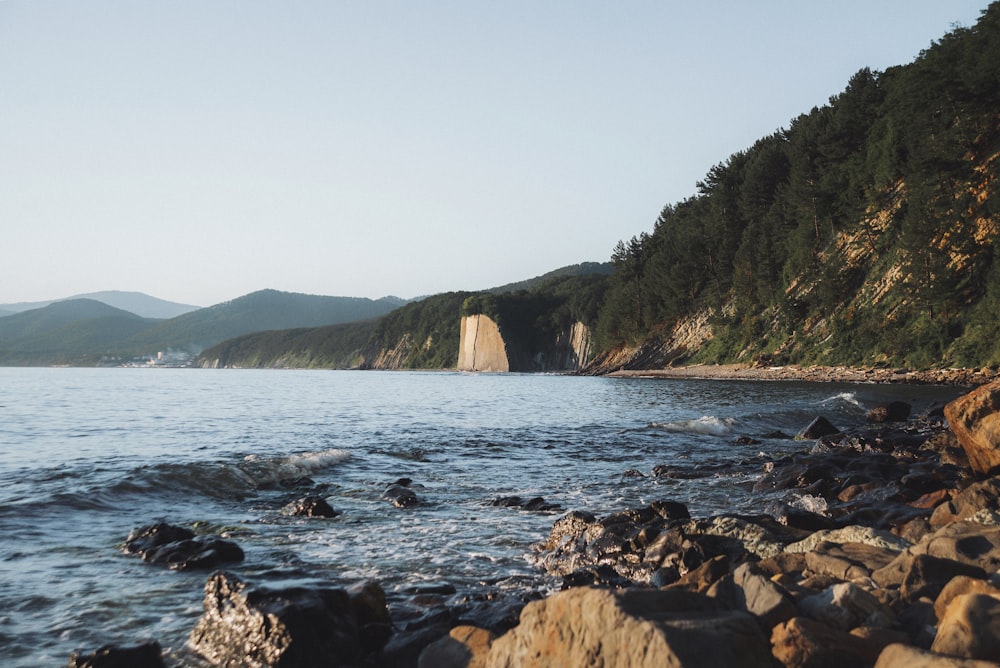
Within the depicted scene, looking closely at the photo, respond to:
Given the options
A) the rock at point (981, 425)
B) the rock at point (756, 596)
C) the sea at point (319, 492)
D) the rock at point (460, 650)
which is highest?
the rock at point (981, 425)

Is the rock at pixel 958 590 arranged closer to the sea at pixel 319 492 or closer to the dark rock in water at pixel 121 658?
the sea at pixel 319 492

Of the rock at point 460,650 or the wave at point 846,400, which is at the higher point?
the wave at point 846,400

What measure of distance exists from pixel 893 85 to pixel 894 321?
28673mm

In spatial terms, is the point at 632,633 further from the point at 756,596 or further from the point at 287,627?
the point at 287,627

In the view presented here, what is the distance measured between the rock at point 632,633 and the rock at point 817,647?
0.53ft

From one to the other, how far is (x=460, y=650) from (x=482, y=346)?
445ft

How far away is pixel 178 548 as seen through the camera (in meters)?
9.02

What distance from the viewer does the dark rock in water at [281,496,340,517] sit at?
1173 centimetres

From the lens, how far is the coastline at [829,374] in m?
40.4

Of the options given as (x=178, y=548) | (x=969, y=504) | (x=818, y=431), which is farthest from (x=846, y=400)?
(x=178, y=548)

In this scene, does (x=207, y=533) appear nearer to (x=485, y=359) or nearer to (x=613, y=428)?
(x=613, y=428)

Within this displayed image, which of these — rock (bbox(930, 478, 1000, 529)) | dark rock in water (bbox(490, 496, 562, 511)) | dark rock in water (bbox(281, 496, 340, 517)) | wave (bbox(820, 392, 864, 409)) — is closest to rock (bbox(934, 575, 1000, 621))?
rock (bbox(930, 478, 1000, 529))

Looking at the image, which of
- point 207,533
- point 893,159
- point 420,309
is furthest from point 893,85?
point 420,309

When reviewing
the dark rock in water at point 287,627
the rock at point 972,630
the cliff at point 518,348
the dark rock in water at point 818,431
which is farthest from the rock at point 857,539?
the cliff at point 518,348
